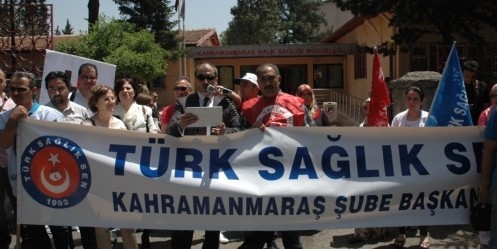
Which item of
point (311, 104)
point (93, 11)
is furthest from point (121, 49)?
point (311, 104)

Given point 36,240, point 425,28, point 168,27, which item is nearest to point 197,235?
point 36,240

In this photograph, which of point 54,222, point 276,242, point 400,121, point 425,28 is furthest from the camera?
point 425,28

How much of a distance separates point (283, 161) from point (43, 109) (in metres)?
2.04

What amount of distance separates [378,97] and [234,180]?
2251mm

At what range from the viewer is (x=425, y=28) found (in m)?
15.9

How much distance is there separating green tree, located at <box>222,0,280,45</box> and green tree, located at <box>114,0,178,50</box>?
1807 cm

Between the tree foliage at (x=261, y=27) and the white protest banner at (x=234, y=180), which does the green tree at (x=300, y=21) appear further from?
the white protest banner at (x=234, y=180)

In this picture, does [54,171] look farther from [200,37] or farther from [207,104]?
[200,37]

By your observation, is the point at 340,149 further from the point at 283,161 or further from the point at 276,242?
the point at 276,242

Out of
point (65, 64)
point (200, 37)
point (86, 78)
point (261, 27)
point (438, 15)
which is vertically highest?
point (261, 27)

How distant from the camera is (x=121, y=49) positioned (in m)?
24.2

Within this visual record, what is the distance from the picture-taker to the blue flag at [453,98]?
4.75 metres

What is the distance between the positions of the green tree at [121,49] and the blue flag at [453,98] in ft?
66.3

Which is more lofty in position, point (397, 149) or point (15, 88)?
point (15, 88)
